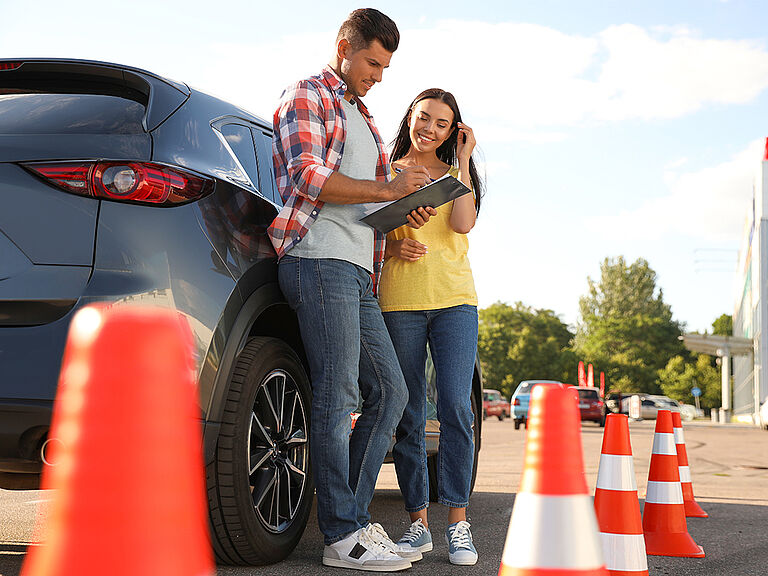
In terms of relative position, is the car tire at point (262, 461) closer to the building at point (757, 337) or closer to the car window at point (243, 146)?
the car window at point (243, 146)

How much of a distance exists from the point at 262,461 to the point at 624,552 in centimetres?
144

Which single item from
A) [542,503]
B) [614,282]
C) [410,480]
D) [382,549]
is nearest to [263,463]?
[382,549]

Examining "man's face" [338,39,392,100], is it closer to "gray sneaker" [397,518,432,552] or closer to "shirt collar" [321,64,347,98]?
"shirt collar" [321,64,347,98]

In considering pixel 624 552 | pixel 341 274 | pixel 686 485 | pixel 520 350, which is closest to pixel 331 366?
pixel 341 274

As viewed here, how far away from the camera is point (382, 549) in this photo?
11.2ft

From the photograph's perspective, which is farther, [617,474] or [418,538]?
[418,538]

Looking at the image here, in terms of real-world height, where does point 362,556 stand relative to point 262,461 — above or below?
below

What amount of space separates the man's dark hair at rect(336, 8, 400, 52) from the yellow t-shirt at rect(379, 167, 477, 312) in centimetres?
83

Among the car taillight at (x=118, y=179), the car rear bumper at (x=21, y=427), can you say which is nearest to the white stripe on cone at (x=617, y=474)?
the car taillight at (x=118, y=179)

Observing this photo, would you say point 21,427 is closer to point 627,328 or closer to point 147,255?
point 147,255

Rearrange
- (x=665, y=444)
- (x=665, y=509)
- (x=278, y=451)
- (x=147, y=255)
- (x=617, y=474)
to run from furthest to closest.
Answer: (x=665, y=444) → (x=665, y=509) → (x=278, y=451) → (x=617, y=474) → (x=147, y=255)

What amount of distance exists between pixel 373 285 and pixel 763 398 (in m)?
40.1

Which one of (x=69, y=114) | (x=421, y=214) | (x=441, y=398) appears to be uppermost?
(x=69, y=114)

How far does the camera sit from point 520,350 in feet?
260
